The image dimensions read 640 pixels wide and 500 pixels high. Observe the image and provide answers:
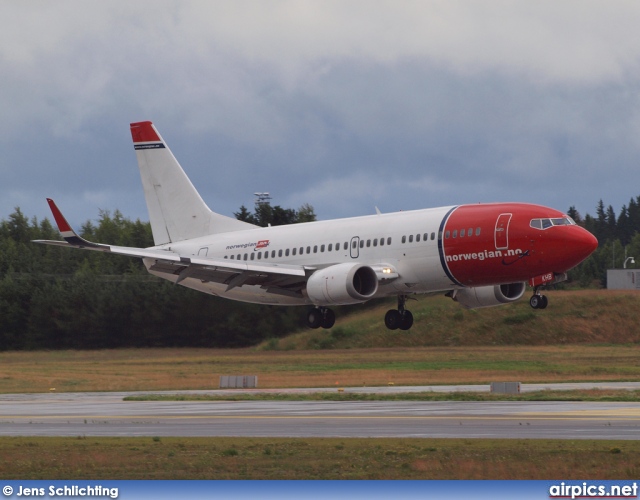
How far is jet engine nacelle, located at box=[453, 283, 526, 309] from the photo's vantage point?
53.0 meters

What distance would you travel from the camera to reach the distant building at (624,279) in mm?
121250

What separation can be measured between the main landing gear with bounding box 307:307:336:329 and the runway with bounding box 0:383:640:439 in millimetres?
4335

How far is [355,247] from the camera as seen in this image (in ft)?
172

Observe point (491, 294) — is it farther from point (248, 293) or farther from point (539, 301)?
point (248, 293)

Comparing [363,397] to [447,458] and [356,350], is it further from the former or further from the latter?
[356,350]

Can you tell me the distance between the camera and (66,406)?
51.1 m

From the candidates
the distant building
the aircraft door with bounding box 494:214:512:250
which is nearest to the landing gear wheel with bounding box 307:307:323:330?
the aircraft door with bounding box 494:214:512:250

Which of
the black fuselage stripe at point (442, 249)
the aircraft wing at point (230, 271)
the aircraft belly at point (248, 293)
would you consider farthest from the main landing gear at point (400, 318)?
the black fuselage stripe at point (442, 249)

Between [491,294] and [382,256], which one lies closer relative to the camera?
[382,256]

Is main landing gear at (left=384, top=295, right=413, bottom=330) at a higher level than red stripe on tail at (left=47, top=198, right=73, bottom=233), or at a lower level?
lower

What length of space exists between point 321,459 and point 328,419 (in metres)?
11.8

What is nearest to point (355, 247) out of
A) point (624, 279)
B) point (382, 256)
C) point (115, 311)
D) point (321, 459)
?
point (382, 256)

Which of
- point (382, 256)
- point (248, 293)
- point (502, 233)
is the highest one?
point (502, 233)

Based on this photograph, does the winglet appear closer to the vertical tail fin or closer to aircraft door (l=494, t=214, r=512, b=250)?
the vertical tail fin
